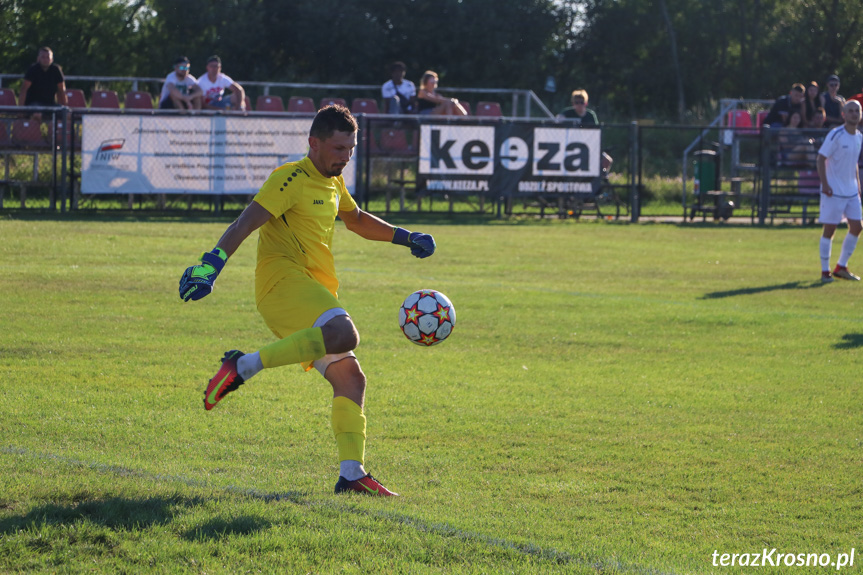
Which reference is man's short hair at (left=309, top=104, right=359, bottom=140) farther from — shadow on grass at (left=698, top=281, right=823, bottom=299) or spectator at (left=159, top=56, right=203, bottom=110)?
spectator at (left=159, top=56, right=203, bottom=110)

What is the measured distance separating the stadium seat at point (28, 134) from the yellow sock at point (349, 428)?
1545cm

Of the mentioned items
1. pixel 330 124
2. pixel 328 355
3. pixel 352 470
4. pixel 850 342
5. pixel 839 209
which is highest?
pixel 330 124

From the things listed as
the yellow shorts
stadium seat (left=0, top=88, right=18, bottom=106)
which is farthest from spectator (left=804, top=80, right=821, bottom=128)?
the yellow shorts

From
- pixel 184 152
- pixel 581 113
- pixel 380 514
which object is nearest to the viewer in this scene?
pixel 380 514

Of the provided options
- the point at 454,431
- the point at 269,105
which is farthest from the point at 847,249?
the point at 269,105

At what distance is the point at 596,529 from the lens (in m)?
4.54

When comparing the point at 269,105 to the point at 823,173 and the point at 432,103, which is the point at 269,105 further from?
the point at 823,173

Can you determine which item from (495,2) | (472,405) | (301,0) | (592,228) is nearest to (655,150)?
(495,2)

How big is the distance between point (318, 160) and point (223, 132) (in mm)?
14039

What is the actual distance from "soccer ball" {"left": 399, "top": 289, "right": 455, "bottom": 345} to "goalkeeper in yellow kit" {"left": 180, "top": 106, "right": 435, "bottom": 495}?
1.77ft

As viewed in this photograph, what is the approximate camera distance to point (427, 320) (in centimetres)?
565

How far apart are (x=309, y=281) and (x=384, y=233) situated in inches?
31.9

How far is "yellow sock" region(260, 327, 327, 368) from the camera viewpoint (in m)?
4.70

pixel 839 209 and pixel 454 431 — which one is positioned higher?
pixel 839 209
